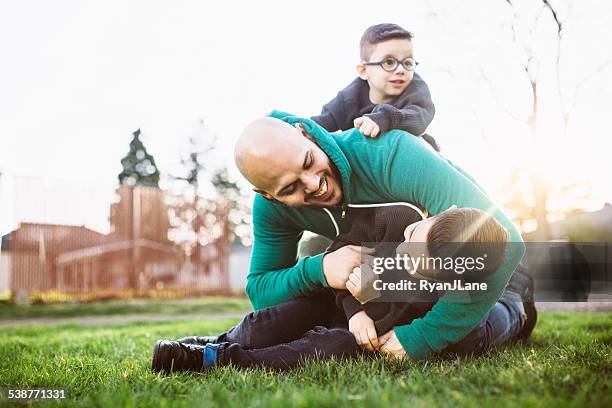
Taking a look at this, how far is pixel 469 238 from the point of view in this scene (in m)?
1.66

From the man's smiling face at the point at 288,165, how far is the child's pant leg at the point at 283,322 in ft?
1.26

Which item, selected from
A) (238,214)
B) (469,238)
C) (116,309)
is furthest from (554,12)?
(238,214)

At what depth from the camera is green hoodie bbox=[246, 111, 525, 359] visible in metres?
1.79

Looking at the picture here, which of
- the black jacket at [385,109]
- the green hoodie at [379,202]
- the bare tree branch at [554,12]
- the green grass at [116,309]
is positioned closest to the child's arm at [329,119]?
the black jacket at [385,109]

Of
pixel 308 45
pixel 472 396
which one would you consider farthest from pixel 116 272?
pixel 472 396

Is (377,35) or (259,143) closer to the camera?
(259,143)

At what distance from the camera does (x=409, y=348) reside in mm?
1787

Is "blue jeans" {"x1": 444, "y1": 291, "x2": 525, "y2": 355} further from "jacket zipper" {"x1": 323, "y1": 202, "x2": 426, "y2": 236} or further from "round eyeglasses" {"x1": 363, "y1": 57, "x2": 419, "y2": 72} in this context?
"round eyeglasses" {"x1": 363, "y1": 57, "x2": 419, "y2": 72}

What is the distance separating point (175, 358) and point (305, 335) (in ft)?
1.39

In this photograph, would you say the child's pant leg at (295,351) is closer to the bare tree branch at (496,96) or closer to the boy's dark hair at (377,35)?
the boy's dark hair at (377,35)

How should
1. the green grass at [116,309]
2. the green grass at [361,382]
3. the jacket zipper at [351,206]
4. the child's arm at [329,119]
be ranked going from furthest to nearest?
the green grass at [116,309] < the child's arm at [329,119] < the jacket zipper at [351,206] < the green grass at [361,382]

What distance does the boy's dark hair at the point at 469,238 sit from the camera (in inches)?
63.6

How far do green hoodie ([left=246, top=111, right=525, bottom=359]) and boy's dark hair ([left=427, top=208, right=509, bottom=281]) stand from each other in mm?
52
